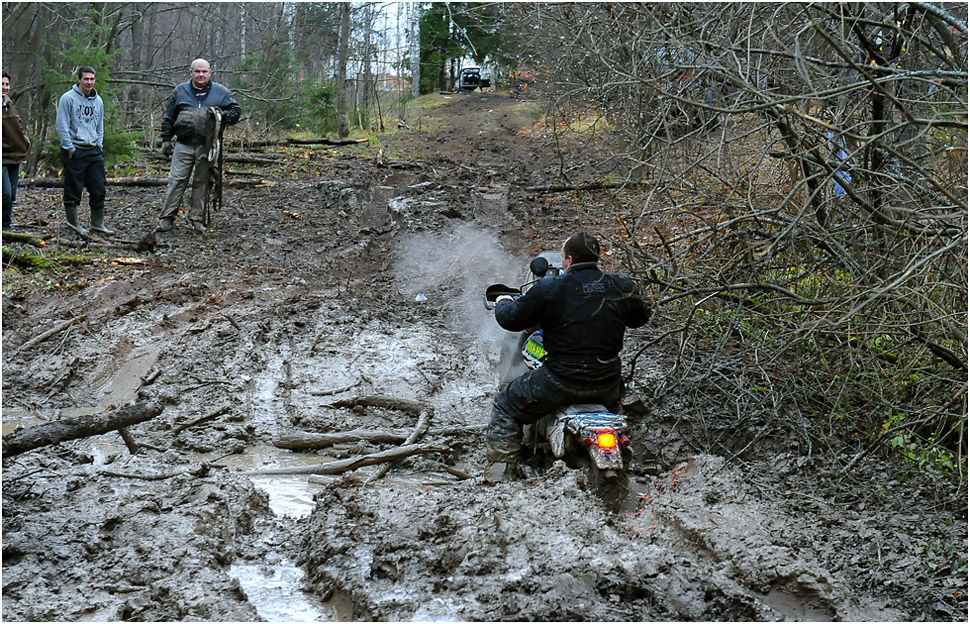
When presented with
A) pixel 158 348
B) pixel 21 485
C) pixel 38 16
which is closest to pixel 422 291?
pixel 158 348

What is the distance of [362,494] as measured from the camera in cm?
520

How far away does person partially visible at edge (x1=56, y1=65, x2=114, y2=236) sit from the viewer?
36.1ft

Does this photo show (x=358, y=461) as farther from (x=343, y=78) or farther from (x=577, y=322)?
(x=343, y=78)

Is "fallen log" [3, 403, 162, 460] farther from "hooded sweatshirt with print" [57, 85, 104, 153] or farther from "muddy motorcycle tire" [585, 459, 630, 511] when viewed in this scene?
"hooded sweatshirt with print" [57, 85, 104, 153]

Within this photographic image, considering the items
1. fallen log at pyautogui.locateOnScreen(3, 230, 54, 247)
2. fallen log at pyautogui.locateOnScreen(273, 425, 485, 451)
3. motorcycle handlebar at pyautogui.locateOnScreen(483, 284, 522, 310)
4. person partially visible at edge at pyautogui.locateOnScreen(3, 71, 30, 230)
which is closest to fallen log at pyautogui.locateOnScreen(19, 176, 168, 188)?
person partially visible at edge at pyautogui.locateOnScreen(3, 71, 30, 230)

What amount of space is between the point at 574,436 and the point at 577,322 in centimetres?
→ 72

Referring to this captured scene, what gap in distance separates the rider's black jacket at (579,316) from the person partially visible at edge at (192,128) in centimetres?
805

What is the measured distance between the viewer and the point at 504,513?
4.65 meters

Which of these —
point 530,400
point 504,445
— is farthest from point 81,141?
point 530,400

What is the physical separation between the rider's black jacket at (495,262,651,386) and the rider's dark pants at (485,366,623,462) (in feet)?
0.21

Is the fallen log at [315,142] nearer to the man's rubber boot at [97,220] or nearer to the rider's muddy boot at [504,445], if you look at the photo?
the man's rubber boot at [97,220]

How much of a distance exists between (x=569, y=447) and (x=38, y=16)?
50.5 ft

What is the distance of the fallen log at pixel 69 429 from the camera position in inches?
177

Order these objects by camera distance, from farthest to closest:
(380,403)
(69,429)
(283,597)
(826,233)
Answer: (380,403), (826,233), (69,429), (283,597)
